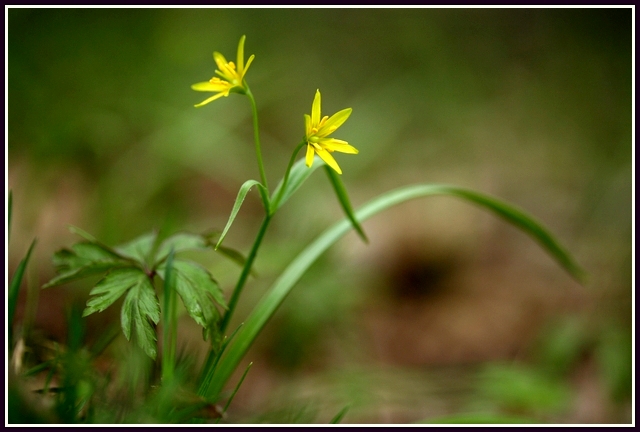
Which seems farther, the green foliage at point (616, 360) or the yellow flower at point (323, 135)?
the green foliage at point (616, 360)

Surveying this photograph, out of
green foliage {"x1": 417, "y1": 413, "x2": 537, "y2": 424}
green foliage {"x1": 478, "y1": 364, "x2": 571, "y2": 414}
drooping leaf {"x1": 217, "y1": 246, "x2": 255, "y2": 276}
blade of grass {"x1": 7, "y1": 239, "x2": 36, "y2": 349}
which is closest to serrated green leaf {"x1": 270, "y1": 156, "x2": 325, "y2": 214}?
drooping leaf {"x1": 217, "y1": 246, "x2": 255, "y2": 276}

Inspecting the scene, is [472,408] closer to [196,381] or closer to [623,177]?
[196,381]

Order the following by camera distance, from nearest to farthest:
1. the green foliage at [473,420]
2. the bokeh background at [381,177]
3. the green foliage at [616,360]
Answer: the green foliage at [473,420] → the green foliage at [616,360] → the bokeh background at [381,177]

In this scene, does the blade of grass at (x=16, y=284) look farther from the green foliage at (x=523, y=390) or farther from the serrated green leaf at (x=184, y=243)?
the green foliage at (x=523, y=390)

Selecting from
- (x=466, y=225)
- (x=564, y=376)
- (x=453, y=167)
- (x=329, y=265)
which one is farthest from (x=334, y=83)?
(x=564, y=376)

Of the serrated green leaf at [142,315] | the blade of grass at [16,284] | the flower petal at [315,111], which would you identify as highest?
the flower petal at [315,111]

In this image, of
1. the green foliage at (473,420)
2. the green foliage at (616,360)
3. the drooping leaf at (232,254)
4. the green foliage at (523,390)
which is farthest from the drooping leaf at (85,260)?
the green foliage at (616,360)

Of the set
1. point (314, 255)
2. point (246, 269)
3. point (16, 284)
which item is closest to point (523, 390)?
point (314, 255)

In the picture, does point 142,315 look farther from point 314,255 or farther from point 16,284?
point 314,255

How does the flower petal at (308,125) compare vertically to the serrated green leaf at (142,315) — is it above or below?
above
